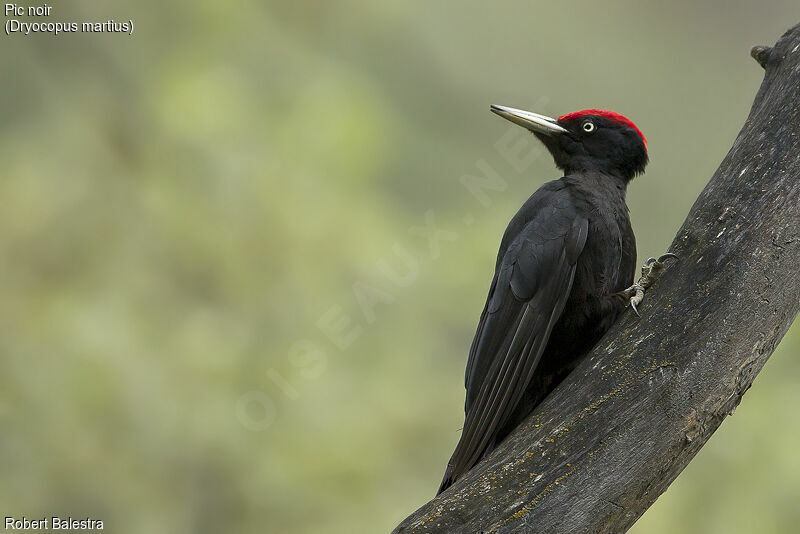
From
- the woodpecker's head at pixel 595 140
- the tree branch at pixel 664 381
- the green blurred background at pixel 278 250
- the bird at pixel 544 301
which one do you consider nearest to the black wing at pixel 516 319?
the bird at pixel 544 301

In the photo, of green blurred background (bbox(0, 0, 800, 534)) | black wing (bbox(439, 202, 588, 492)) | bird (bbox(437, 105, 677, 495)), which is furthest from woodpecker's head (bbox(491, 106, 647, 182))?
green blurred background (bbox(0, 0, 800, 534))

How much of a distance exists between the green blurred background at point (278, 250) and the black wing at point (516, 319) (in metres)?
3.24

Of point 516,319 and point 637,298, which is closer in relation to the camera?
point 637,298

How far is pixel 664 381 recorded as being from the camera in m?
2.47

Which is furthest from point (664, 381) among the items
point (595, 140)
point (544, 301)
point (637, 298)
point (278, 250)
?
point (278, 250)

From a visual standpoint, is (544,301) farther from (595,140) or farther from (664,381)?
(595,140)

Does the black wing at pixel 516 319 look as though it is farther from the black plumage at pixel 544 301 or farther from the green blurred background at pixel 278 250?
the green blurred background at pixel 278 250

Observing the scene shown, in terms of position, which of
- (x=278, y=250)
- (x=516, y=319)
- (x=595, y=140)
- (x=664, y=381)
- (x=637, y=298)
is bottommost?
(x=664, y=381)

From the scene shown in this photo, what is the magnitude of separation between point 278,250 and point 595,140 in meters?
4.01

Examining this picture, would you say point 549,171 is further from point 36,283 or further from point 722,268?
point 722,268

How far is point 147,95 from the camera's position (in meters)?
7.66

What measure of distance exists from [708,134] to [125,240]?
4702mm

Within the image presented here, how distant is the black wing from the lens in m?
2.96

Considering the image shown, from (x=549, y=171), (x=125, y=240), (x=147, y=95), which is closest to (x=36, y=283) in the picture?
(x=125, y=240)
